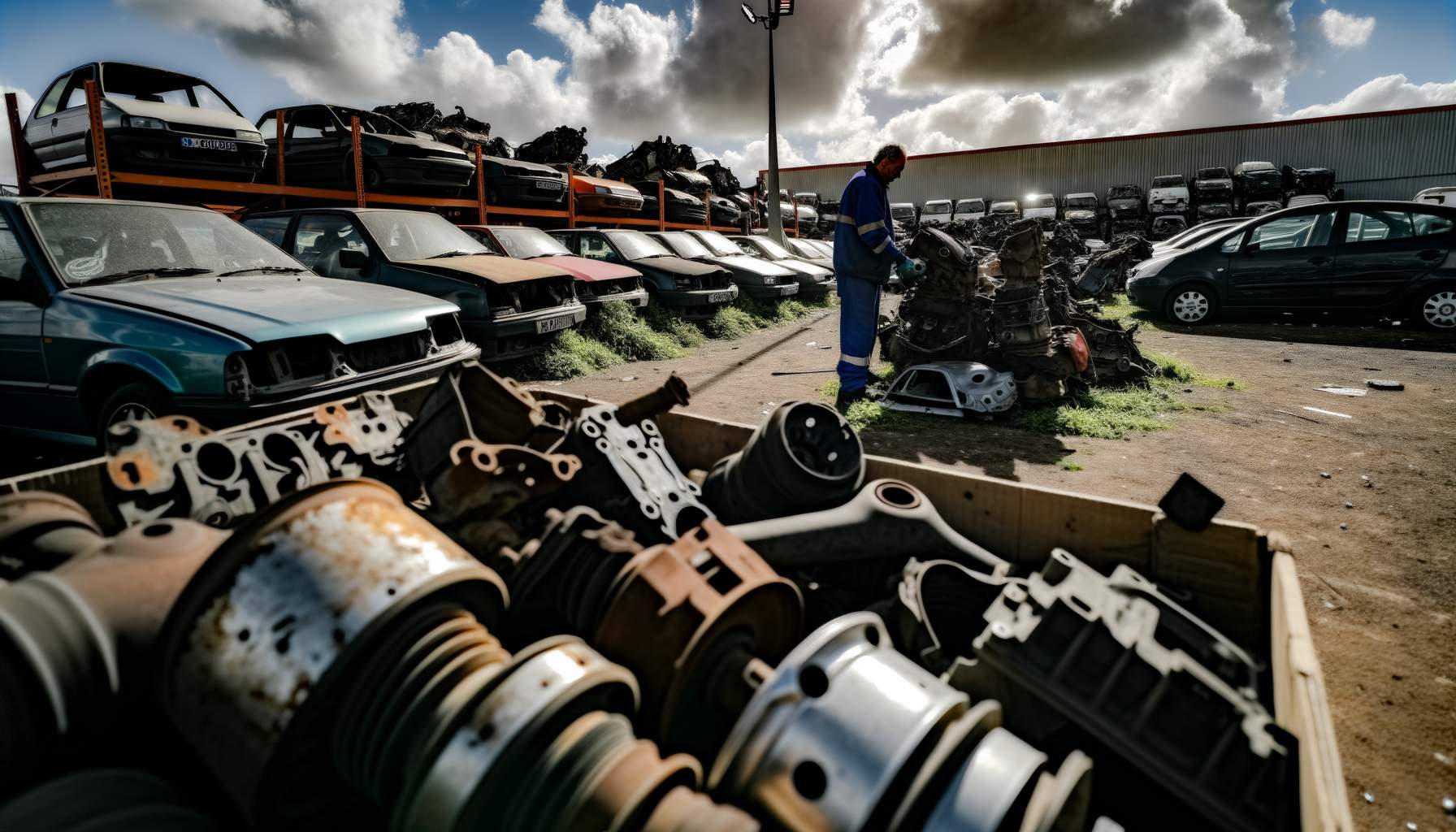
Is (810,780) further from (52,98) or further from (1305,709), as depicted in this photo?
(52,98)

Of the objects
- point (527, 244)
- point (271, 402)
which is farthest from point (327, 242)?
point (271, 402)

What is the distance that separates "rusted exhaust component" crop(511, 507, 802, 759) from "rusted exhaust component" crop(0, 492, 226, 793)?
0.71 metres

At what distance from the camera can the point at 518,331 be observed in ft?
20.7

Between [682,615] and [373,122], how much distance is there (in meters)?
9.70

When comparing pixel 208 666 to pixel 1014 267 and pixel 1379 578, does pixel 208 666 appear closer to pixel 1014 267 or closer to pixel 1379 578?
pixel 1379 578

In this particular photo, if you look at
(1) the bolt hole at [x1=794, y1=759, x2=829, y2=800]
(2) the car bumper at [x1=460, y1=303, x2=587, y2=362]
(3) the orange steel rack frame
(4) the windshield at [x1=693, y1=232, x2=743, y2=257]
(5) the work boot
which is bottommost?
(5) the work boot

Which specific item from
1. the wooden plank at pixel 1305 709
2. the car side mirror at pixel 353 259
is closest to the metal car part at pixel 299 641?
the wooden plank at pixel 1305 709

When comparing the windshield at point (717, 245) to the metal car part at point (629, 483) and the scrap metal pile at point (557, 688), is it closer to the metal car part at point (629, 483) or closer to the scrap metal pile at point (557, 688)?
the metal car part at point (629, 483)

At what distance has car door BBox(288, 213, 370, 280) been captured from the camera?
19.7ft

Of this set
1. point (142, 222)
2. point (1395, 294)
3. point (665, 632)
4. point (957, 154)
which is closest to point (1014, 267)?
point (665, 632)

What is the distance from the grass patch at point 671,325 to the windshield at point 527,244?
133 centimetres

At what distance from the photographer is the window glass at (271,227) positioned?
6102 millimetres

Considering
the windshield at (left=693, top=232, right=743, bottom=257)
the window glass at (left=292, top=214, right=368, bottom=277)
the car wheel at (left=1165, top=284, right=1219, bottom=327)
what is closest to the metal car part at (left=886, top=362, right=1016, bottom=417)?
the window glass at (left=292, top=214, right=368, bottom=277)

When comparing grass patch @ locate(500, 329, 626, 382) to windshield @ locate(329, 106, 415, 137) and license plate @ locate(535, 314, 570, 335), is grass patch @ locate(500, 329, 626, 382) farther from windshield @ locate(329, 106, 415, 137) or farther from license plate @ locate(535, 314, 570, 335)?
windshield @ locate(329, 106, 415, 137)
